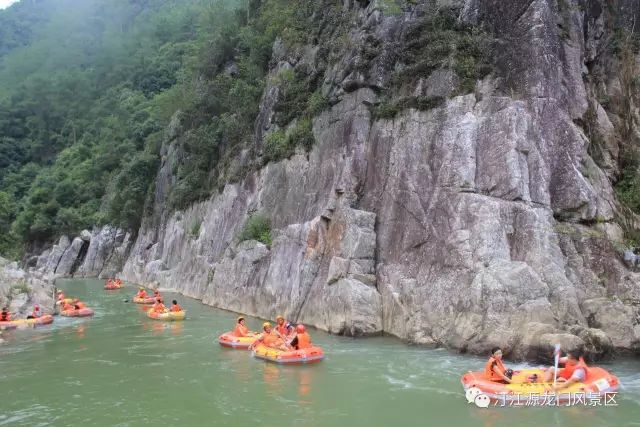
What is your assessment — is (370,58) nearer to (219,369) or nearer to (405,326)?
(405,326)

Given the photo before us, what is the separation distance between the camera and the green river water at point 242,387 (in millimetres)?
10867

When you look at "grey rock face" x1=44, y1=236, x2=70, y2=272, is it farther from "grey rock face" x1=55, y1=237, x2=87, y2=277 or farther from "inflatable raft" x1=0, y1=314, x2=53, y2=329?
"inflatable raft" x1=0, y1=314, x2=53, y2=329

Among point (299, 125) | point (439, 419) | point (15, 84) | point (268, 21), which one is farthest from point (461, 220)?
point (15, 84)

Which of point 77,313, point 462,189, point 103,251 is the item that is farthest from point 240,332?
point 103,251

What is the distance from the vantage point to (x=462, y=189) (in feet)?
57.8

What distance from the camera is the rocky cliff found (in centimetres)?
1568

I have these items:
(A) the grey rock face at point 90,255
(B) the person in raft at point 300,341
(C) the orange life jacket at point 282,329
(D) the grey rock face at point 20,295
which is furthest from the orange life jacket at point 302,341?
(A) the grey rock face at point 90,255

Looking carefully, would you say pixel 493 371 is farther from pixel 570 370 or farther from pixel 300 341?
pixel 300 341

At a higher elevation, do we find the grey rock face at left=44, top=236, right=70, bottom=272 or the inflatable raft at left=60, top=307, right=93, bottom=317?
the grey rock face at left=44, top=236, right=70, bottom=272

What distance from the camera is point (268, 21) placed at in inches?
1337

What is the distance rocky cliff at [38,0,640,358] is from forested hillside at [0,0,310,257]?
9.41 metres

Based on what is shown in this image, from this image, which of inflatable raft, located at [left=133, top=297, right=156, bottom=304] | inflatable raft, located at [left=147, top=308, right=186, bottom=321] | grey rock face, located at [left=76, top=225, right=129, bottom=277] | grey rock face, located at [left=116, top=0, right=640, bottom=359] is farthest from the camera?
grey rock face, located at [left=76, top=225, right=129, bottom=277]

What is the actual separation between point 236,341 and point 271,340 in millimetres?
1612

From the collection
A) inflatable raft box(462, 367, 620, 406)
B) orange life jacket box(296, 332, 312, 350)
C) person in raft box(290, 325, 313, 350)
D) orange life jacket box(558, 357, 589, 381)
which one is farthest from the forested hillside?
inflatable raft box(462, 367, 620, 406)
